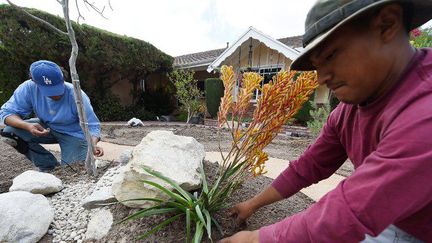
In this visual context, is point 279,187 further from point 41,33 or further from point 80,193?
point 41,33

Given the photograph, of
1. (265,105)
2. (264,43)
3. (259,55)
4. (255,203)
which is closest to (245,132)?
(265,105)

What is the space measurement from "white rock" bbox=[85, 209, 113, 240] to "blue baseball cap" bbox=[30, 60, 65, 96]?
1.80 meters

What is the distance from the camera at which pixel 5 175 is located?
341 centimetres

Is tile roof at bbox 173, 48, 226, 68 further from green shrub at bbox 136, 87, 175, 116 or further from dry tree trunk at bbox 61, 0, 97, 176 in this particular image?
dry tree trunk at bbox 61, 0, 97, 176

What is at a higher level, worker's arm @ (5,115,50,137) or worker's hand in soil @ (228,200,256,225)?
worker's arm @ (5,115,50,137)

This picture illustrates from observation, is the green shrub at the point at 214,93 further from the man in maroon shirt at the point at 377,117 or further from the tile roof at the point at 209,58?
the man in maroon shirt at the point at 377,117

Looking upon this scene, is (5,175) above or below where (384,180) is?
below

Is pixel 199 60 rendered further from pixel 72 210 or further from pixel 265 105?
pixel 265 105

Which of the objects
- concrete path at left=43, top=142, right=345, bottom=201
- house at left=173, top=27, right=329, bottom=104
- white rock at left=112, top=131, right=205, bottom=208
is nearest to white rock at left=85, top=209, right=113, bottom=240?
white rock at left=112, top=131, right=205, bottom=208

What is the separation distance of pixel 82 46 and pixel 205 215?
1135 cm

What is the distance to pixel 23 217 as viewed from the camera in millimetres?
1790

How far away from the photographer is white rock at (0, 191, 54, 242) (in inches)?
67.6

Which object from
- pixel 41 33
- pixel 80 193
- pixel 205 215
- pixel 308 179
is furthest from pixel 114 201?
pixel 41 33

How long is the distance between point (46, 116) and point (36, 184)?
146cm
